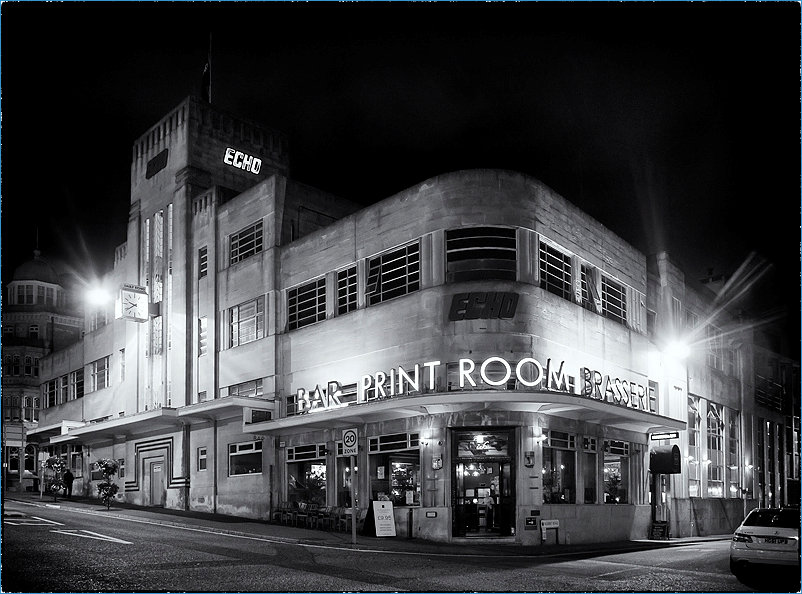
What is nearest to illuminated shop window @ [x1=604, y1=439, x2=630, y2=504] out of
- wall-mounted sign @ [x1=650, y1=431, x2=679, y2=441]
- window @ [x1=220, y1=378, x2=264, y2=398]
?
wall-mounted sign @ [x1=650, y1=431, x2=679, y2=441]

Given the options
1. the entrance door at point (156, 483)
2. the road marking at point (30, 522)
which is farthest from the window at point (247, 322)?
the road marking at point (30, 522)

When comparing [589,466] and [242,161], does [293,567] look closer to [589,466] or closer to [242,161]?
[589,466]

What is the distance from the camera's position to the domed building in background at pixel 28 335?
78.8 m

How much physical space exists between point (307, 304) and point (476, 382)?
9.71m

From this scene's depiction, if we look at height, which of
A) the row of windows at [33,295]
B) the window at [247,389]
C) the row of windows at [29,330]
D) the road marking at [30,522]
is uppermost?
the row of windows at [33,295]

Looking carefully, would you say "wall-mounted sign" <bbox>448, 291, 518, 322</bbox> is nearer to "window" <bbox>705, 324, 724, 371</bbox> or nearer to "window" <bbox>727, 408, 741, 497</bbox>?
"window" <bbox>705, 324, 724, 371</bbox>

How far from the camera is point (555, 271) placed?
3164 cm

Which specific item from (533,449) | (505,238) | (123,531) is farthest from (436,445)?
(123,531)

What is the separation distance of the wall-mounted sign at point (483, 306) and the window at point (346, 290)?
18.0 ft

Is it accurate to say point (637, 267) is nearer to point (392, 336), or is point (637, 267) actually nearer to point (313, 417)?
point (392, 336)

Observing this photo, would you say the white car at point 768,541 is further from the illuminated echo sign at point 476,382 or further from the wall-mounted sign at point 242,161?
the wall-mounted sign at point 242,161

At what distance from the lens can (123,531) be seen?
24547mm

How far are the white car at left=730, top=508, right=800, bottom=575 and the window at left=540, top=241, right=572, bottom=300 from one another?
1352 cm

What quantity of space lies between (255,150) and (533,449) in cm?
2505
